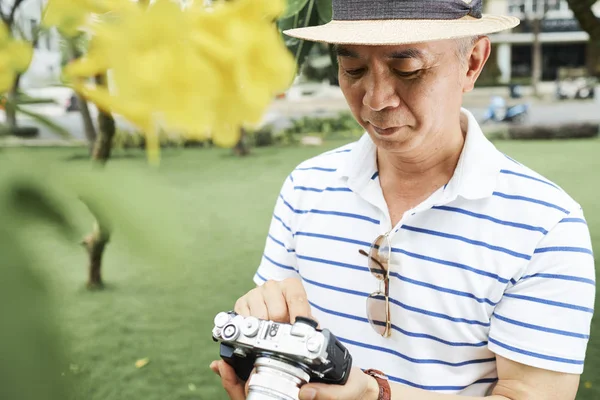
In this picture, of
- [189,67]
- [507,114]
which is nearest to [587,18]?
[189,67]

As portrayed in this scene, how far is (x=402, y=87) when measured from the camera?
2.93ft

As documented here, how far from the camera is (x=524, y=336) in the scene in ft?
3.04

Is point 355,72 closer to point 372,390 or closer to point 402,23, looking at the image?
point 402,23

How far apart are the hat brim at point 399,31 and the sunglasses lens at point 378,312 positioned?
43 centimetres

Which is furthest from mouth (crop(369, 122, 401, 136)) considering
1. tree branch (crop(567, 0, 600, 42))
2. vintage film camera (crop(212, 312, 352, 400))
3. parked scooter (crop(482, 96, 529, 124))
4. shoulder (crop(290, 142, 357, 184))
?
parked scooter (crop(482, 96, 529, 124))

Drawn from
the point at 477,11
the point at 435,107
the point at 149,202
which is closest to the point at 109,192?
the point at 149,202

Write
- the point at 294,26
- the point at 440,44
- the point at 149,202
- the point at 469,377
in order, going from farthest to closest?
1. the point at 294,26
2. the point at 469,377
3. the point at 440,44
4. the point at 149,202

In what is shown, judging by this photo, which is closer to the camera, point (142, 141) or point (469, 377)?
point (142, 141)

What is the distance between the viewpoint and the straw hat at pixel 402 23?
33.3 inches

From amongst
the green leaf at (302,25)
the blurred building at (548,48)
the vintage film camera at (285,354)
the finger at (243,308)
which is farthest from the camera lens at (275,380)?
the blurred building at (548,48)

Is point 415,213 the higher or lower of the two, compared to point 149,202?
lower

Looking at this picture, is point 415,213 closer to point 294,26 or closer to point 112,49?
point 294,26

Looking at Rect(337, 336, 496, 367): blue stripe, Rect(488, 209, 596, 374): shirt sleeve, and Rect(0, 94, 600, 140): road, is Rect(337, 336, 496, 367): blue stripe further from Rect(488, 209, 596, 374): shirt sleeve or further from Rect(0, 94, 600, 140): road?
Rect(0, 94, 600, 140): road

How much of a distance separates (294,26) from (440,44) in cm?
31
